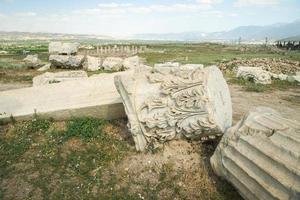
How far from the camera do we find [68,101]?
7.56 m

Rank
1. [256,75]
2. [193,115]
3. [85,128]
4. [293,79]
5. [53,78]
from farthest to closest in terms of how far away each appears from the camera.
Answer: [293,79], [256,75], [53,78], [85,128], [193,115]

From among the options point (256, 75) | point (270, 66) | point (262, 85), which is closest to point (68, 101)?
point (262, 85)

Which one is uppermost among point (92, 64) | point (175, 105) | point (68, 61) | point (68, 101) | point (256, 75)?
point (175, 105)

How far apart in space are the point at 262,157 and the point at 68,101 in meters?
4.77

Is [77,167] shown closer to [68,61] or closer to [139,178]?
[139,178]

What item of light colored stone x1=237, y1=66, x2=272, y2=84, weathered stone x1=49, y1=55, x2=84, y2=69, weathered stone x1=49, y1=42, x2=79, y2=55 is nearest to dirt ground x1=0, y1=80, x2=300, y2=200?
light colored stone x1=237, y1=66, x2=272, y2=84

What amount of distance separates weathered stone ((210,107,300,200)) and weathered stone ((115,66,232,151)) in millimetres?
648

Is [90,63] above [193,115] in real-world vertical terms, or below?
below

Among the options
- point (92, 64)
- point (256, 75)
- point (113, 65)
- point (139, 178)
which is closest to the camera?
Result: point (139, 178)

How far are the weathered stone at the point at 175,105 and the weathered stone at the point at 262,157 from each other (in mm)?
648

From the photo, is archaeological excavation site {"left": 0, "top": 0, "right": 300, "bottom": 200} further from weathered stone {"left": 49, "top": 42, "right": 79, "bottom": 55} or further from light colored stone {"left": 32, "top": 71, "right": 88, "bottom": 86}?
weathered stone {"left": 49, "top": 42, "right": 79, "bottom": 55}

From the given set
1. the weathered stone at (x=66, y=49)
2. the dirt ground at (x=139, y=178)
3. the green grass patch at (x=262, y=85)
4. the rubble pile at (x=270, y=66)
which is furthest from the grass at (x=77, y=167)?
the weathered stone at (x=66, y=49)

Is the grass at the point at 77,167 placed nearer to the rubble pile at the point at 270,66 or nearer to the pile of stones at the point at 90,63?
the pile of stones at the point at 90,63

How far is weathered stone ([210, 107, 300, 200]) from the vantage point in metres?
3.74
